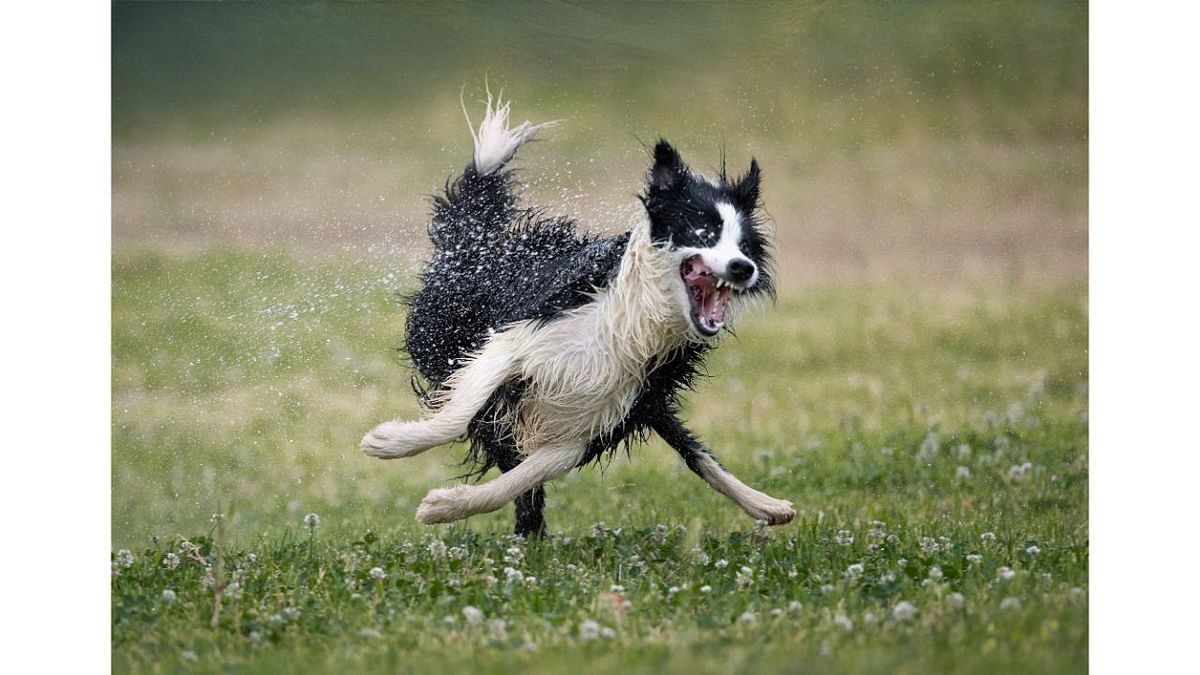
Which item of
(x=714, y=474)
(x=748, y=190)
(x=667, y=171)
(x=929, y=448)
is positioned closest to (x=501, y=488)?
(x=714, y=474)

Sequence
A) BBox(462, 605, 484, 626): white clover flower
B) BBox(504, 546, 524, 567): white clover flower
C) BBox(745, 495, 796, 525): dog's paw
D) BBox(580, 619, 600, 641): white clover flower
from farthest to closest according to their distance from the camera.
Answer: BBox(745, 495, 796, 525): dog's paw < BBox(504, 546, 524, 567): white clover flower < BBox(462, 605, 484, 626): white clover flower < BBox(580, 619, 600, 641): white clover flower

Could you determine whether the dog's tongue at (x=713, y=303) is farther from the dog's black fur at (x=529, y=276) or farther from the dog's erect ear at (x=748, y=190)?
the dog's erect ear at (x=748, y=190)

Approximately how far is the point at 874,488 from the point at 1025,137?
160 centimetres

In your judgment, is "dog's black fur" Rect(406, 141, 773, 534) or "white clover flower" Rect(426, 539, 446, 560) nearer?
"dog's black fur" Rect(406, 141, 773, 534)

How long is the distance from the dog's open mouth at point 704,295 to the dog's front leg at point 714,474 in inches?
20.9

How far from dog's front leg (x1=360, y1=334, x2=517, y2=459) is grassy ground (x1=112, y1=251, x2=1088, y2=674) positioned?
439 millimetres

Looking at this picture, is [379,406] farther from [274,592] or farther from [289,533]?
[274,592]

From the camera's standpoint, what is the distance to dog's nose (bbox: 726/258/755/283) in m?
4.34

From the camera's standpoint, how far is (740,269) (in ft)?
14.2

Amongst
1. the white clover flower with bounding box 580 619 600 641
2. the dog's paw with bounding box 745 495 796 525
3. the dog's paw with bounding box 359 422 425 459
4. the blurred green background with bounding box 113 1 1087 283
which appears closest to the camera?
the white clover flower with bounding box 580 619 600 641

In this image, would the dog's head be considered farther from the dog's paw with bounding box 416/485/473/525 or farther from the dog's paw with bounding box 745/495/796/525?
the dog's paw with bounding box 416/485/473/525

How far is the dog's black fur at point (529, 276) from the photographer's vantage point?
451 centimetres

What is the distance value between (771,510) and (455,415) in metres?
1.21

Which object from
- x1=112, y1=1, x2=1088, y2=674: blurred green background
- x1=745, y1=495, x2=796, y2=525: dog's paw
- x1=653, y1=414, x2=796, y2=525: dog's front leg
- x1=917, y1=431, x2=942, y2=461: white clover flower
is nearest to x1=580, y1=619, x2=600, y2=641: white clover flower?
x1=112, y1=1, x2=1088, y2=674: blurred green background
